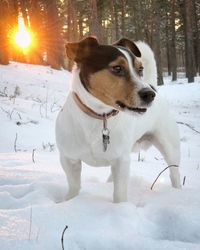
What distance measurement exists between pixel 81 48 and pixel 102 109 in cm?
63

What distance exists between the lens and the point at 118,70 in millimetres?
3281

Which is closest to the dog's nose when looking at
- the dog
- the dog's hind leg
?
the dog

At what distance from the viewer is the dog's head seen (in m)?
3.10

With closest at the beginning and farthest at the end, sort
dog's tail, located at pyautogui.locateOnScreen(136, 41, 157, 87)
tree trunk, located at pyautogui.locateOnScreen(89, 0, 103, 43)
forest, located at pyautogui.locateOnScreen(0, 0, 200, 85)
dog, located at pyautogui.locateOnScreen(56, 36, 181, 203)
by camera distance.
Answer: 1. dog, located at pyautogui.locateOnScreen(56, 36, 181, 203)
2. dog's tail, located at pyautogui.locateOnScreen(136, 41, 157, 87)
3. tree trunk, located at pyautogui.locateOnScreen(89, 0, 103, 43)
4. forest, located at pyautogui.locateOnScreen(0, 0, 200, 85)

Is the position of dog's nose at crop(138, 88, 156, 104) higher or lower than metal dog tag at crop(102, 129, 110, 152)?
higher

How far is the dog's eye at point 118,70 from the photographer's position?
3.27m

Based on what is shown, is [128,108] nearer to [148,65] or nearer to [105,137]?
[105,137]

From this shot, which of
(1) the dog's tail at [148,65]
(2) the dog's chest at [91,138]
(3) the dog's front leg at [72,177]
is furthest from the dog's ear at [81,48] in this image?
(1) the dog's tail at [148,65]

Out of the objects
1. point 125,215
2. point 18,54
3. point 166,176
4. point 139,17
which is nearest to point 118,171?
point 125,215

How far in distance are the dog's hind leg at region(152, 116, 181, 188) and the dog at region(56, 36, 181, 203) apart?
2.56 ft

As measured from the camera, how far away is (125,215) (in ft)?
9.37

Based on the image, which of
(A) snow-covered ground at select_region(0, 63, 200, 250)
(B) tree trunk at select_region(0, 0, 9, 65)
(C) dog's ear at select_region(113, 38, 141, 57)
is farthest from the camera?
(B) tree trunk at select_region(0, 0, 9, 65)

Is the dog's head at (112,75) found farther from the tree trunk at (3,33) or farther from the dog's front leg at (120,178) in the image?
the tree trunk at (3,33)

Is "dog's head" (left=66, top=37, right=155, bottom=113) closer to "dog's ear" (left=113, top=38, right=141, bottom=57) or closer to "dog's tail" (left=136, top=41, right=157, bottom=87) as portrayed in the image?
"dog's ear" (left=113, top=38, right=141, bottom=57)
